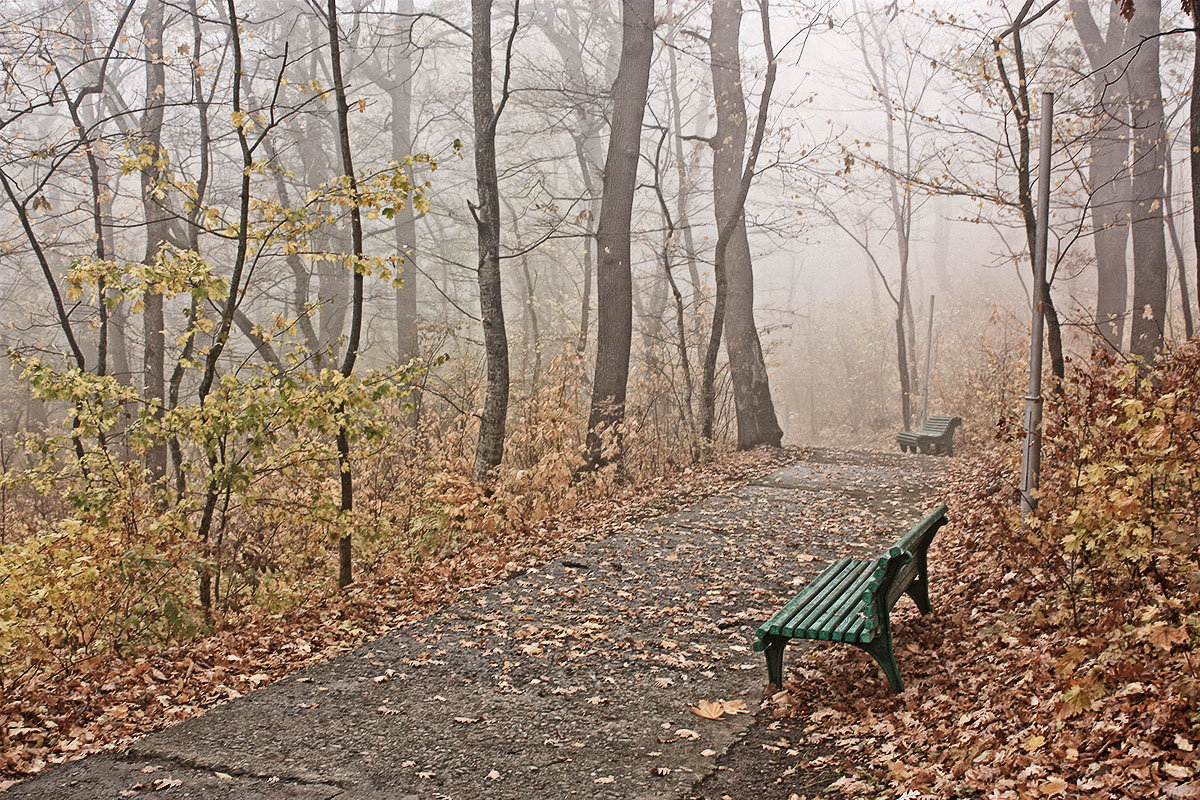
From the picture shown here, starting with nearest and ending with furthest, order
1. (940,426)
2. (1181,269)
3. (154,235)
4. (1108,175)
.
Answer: (1181,269)
(154,235)
(1108,175)
(940,426)

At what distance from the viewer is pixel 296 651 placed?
6164 millimetres

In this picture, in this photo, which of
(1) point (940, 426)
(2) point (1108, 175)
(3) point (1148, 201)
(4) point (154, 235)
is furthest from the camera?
(1) point (940, 426)

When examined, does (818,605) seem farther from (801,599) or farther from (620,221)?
(620,221)

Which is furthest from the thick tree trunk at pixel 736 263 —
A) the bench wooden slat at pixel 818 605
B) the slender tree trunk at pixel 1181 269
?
the bench wooden slat at pixel 818 605

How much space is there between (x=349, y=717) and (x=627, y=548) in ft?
12.4

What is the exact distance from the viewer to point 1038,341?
21.0 feet

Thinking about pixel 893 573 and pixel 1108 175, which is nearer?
pixel 893 573

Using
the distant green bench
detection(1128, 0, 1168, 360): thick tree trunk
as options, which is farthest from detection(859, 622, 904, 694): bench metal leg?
the distant green bench

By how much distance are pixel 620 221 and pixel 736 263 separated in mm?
4002

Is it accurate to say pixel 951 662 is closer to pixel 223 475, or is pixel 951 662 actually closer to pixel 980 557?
pixel 980 557

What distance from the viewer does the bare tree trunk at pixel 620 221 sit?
12578 mm

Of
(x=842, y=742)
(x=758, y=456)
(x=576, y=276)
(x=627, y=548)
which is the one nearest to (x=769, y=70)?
(x=758, y=456)

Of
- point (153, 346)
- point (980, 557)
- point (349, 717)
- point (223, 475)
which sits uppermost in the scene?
point (153, 346)

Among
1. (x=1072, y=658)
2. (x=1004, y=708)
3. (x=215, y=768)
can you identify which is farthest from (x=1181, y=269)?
(x=215, y=768)
